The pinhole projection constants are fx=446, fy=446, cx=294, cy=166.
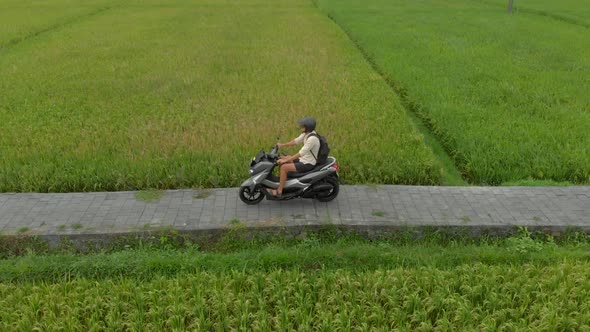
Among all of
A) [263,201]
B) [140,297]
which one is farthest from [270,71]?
[140,297]

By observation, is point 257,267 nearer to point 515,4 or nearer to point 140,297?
point 140,297

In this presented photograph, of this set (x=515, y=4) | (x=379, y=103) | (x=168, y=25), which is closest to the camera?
(x=379, y=103)

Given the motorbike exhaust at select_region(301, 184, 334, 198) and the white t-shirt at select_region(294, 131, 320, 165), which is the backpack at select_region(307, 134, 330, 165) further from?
the motorbike exhaust at select_region(301, 184, 334, 198)

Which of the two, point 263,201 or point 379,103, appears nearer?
point 263,201

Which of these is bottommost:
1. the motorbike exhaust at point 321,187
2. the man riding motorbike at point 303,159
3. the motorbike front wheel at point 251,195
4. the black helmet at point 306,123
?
the motorbike front wheel at point 251,195

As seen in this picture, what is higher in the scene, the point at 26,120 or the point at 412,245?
the point at 26,120

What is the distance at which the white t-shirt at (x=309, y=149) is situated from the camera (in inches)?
207

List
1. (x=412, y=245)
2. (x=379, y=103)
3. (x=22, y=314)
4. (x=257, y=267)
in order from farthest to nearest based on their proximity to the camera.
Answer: (x=379, y=103) < (x=412, y=245) < (x=257, y=267) < (x=22, y=314)

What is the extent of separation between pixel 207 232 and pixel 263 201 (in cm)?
93

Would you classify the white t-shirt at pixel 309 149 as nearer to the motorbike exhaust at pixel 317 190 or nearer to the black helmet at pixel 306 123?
the black helmet at pixel 306 123

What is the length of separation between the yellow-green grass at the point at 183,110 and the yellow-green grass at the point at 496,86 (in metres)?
0.77

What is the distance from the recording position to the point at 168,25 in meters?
20.6

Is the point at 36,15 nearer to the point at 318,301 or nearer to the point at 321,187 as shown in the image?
the point at 321,187

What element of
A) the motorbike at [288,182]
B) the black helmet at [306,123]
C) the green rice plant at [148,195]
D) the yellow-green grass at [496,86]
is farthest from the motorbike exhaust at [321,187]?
the yellow-green grass at [496,86]
